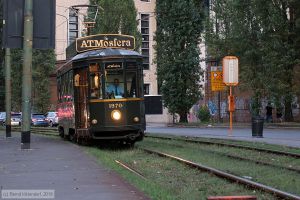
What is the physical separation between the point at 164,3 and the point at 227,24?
21.3 feet

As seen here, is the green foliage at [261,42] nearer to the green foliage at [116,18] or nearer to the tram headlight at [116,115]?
the green foliage at [116,18]

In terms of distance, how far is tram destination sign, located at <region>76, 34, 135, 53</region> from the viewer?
2189 cm

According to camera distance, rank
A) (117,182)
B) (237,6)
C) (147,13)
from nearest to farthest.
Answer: (117,182) < (237,6) < (147,13)

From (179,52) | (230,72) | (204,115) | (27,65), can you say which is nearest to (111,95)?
(27,65)

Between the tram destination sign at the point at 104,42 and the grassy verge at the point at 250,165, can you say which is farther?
the tram destination sign at the point at 104,42

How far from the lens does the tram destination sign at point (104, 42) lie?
2189 cm

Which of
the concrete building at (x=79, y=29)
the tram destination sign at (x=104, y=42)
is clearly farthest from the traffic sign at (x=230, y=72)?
the concrete building at (x=79, y=29)

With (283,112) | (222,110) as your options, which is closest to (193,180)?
(283,112)

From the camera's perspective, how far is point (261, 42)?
42688mm

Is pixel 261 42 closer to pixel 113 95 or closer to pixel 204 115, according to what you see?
pixel 204 115

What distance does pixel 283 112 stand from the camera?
4744 cm

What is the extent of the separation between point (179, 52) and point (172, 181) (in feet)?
123

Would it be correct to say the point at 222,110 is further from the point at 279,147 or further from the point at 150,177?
the point at 150,177

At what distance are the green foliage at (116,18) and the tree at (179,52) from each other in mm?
2317
